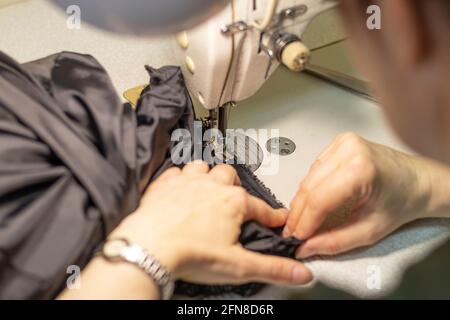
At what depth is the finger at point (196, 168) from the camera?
0.63m

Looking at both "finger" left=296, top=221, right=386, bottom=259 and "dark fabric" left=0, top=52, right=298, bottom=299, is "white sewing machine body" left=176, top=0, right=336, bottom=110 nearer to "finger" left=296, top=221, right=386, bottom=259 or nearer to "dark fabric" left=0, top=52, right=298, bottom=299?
"dark fabric" left=0, top=52, right=298, bottom=299

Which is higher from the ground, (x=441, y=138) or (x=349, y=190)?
(x=441, y=138)

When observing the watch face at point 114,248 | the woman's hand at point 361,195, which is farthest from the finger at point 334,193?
the watch face at point 114,248

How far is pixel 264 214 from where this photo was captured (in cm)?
61

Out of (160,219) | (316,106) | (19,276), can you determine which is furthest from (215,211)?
(316,106)

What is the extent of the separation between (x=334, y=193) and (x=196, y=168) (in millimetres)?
175

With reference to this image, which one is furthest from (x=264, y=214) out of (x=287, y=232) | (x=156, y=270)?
(x=156, y=270)

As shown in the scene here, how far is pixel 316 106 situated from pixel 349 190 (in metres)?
0.38

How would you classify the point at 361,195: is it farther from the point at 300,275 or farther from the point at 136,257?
the point at 136,257

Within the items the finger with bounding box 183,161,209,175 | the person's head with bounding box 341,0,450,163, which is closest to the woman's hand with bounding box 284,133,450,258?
the finger with bounding box 183,161,209,175

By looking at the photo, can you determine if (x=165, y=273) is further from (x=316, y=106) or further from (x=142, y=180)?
(x=316, y=106)

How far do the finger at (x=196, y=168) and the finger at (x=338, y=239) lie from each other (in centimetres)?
16

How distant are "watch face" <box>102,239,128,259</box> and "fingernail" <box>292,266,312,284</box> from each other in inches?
7.8
